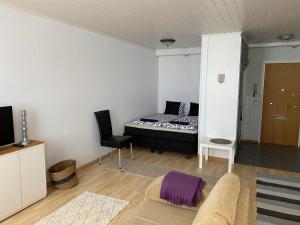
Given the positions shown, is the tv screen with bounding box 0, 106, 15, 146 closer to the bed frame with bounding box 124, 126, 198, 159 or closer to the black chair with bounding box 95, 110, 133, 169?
the black chair with bounding box 95, 110, 133, 169

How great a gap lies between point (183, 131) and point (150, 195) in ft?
8.43

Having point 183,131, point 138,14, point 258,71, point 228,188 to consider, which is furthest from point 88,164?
point 258,71

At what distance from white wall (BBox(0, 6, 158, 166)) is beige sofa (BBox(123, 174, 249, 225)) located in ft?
6.48

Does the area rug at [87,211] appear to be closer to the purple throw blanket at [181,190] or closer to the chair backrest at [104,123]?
the purple throw blanket at [181,190]

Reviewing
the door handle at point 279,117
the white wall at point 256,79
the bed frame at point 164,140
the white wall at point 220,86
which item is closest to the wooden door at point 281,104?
the door handle at point 279,117

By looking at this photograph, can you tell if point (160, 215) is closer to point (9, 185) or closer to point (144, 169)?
point (9, 185)

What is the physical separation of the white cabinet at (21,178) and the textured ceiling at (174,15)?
1.71 metres

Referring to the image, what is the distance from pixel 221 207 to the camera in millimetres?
1217

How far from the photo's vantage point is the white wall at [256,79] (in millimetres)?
5359

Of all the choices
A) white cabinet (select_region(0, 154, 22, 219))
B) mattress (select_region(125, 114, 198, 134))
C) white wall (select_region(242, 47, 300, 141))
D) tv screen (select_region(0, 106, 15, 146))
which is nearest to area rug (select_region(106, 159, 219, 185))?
mattress (select_region(125, 114, 198, 134))

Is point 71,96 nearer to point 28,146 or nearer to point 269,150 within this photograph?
point 28,146

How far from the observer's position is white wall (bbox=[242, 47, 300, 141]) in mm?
5359

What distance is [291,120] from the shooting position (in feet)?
18.0

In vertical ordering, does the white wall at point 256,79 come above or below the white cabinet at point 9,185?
above
